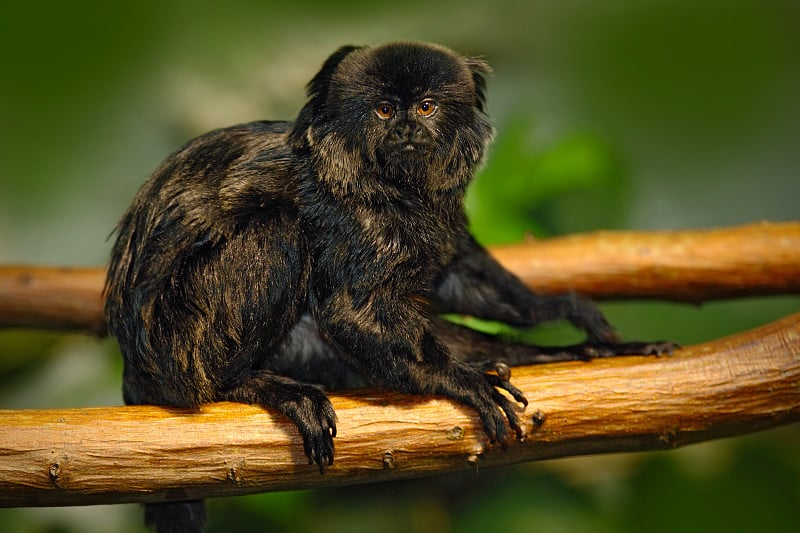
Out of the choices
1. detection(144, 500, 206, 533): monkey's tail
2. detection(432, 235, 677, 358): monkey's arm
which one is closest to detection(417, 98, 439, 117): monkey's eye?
detection(432, 235, 677, 358): monkey's arm

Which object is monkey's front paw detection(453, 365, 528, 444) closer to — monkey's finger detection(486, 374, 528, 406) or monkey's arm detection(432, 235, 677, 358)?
monkey's finger detection(486, 374, 528, 406)

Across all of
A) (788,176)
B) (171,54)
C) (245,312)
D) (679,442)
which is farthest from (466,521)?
(171,54)

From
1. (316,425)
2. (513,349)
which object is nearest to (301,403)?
(316,425)

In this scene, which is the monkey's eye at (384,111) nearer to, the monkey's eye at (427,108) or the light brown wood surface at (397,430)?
the monkey's eye at (427,108)

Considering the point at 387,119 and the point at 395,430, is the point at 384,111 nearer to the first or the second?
the point at 387,119

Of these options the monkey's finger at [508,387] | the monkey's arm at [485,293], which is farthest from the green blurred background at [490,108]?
the monkey's finger at [508,387]

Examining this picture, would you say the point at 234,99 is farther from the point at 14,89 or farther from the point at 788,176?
the point at 788,176
